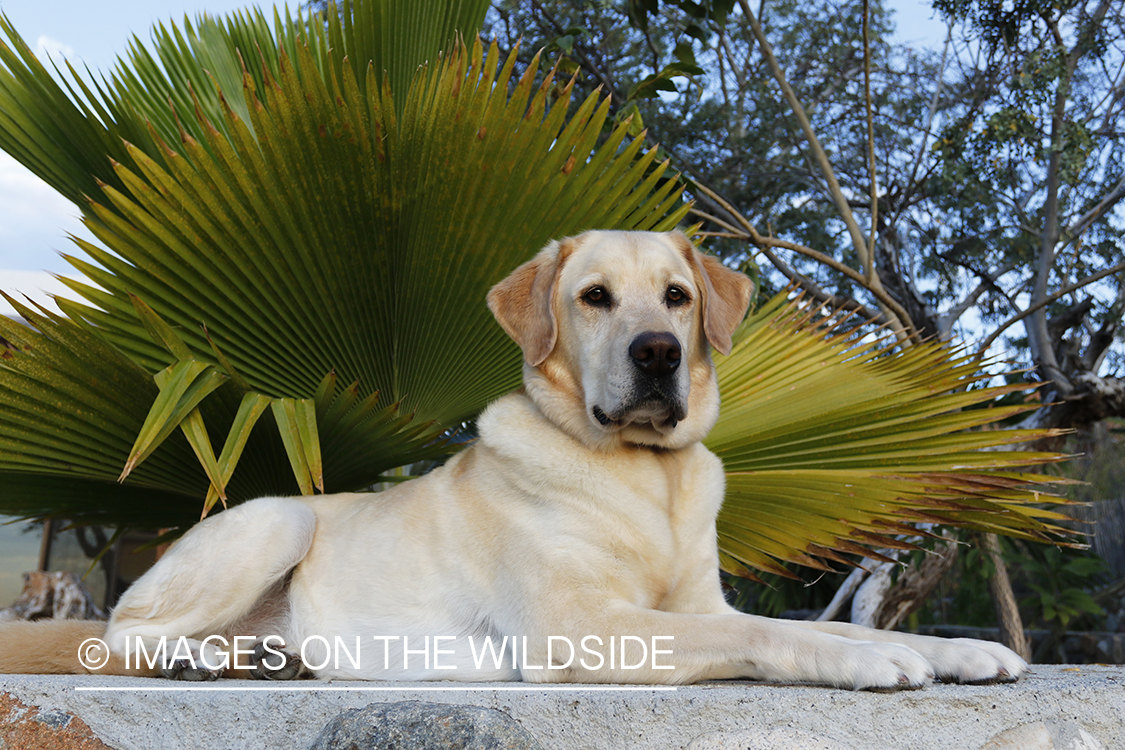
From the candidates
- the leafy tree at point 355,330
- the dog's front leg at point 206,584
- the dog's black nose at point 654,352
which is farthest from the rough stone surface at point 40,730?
the dog's black nose at point 654,352

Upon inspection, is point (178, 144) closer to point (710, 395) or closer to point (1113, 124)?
point (710, 395)

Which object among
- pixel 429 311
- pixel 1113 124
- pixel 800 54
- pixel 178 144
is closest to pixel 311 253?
pixel 429 311

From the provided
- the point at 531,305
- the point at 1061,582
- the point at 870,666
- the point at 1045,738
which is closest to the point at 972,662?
the point at 1045,738

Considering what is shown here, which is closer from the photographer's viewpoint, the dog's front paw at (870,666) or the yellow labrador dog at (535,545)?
the dog's front paw at (870,666)

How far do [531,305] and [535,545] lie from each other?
0.71 metres

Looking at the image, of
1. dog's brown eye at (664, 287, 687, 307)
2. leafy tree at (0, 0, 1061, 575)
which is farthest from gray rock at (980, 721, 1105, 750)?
dog's brown eye at (664, 287, 687, 307)

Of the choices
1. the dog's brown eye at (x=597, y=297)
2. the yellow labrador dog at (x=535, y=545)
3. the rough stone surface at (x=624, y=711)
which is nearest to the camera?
the rough stone surface at (x=624, y=711)

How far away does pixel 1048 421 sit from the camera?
617cm

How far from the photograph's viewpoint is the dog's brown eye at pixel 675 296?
92.8 inches

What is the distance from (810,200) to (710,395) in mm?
10824

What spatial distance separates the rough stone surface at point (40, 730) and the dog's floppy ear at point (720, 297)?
1758 millimetres

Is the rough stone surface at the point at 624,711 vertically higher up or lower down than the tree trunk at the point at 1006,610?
higher up

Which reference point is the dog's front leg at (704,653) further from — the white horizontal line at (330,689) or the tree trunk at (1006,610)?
the tree trunk at (1006,610)

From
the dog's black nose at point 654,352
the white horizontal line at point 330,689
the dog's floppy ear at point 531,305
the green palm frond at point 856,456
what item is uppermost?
the dog's floppy ear at point 531,305
